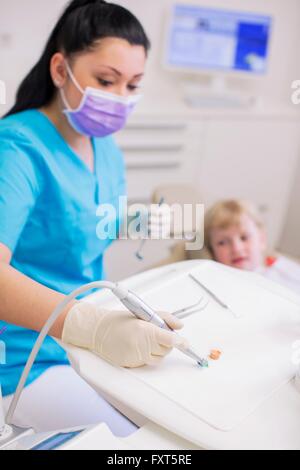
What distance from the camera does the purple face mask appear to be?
1.16 meters

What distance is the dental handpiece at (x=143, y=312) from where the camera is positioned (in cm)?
73

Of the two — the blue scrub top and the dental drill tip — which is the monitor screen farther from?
the dental drill tip

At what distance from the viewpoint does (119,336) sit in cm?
77

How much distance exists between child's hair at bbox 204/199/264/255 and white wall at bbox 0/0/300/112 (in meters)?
0.73

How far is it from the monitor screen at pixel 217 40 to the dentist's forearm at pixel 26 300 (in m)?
1.89

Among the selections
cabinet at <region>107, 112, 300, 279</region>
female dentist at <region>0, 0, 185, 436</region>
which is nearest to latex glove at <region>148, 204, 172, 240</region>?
female dentist at <region>0, 0, 185, 436</region>

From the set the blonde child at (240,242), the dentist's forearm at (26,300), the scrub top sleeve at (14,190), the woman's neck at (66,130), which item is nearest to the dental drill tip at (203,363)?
the dentist's forearm at (26,300)

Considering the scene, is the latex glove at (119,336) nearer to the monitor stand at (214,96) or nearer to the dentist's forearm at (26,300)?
the dentist's forearm at (26,300)

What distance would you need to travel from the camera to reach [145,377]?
0.75m

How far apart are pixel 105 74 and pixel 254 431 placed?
824 millimetres

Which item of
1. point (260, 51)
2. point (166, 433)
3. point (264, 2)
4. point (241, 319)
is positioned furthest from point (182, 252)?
point (264, 2)

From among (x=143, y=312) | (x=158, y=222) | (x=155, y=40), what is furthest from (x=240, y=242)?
(x=155, y=40)

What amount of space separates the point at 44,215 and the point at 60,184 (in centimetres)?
8
